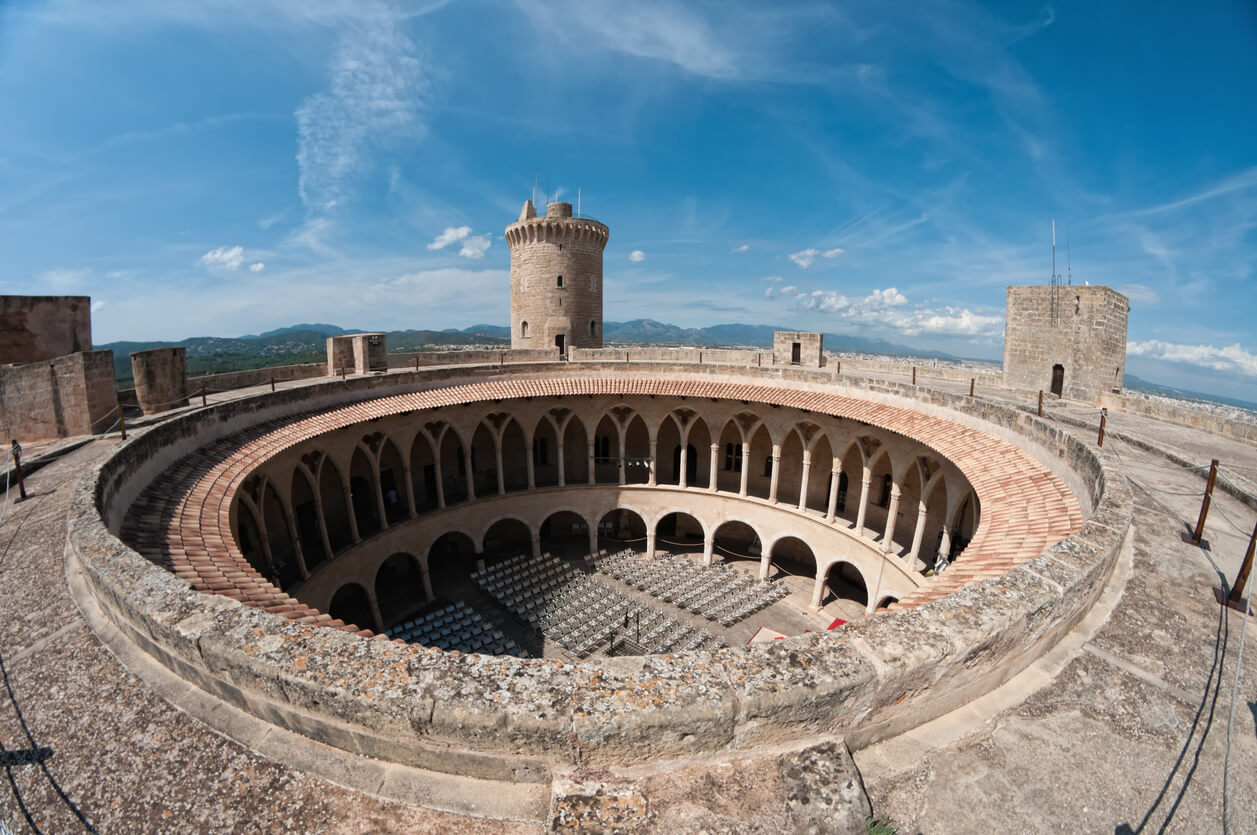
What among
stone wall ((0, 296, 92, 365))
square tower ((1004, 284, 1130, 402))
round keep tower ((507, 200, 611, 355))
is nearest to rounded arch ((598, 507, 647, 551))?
round keep tower ((507, 200, 611, 355))

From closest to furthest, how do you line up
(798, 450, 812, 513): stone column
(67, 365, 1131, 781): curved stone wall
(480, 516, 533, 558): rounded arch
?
(67, 365, 1131, 781): curved stone wall
(798, 450, 812, 513): stone column
(480, 516, 533, 558): rounded arch

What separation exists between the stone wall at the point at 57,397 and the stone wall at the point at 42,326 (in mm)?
3640

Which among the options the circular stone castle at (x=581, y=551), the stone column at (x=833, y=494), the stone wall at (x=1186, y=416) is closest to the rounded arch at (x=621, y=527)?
the circular stone castle at (x=581, y=551)

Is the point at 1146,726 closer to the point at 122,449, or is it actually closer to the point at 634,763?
the point at 634,763

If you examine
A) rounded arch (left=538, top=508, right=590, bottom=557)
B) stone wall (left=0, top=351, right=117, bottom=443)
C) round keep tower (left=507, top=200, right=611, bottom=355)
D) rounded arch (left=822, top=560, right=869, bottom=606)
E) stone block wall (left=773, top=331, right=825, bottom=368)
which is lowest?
rounded arch (left=822, top=560, right=869, bottom=606)

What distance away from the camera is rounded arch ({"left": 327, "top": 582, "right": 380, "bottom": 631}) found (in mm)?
20672

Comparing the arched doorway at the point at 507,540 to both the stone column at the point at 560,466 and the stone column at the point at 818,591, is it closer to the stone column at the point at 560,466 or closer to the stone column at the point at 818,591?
the stone column at the point at 560,466

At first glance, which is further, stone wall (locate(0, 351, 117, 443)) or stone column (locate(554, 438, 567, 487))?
stone column (locate(554, 438, 567, 487))

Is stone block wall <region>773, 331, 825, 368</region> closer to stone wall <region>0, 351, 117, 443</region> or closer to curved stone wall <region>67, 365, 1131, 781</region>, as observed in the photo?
curved stone wall <region>67, 365, 1131, 781</region>

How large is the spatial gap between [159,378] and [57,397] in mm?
2453

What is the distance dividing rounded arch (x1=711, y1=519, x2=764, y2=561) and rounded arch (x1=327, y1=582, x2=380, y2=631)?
1549 cm

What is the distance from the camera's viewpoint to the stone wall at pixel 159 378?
15966 millimetres

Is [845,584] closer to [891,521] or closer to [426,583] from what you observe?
[891,521]

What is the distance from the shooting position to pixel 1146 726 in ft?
13.5
